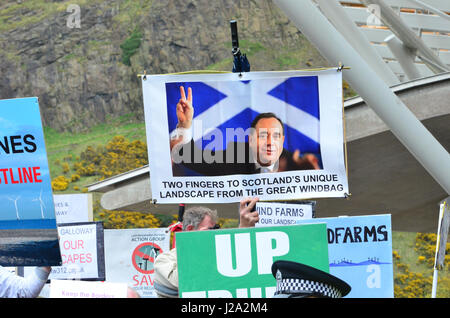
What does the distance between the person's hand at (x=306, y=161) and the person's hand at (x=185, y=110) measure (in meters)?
0.85

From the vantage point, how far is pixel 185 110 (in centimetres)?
622

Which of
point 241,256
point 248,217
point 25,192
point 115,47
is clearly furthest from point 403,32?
point 115,47

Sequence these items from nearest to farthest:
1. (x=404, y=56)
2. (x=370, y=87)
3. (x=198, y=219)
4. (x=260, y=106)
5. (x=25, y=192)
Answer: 1. (x=25, y=192)
2. (x=198, y=219)
3. (x=260, y=106)
4. (x=370, y=87)
5. (x=404, y=56)

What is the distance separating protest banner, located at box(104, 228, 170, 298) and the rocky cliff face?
136 feet

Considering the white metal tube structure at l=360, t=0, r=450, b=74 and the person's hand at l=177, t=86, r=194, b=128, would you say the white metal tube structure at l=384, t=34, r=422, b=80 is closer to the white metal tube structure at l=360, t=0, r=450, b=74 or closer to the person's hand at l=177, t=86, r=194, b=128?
the white metal tube structure at l=360, t=0, r=450, b=74

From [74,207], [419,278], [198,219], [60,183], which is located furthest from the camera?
[60,183]

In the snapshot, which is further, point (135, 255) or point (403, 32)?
point (403, 32)

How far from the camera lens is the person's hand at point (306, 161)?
6.03 meters

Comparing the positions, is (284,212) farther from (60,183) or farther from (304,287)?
(60,183)

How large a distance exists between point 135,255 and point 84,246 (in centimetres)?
161

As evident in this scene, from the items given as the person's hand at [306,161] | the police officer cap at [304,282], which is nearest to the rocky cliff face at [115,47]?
the person's hand at [306,161]

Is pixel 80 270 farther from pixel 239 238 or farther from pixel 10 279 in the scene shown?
pixel 239 238

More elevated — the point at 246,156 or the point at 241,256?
the point at 246,156

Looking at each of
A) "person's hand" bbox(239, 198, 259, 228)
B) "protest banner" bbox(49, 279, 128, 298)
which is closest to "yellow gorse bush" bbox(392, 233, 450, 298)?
"person's hand" bbox(239, 198, 259, 228)
